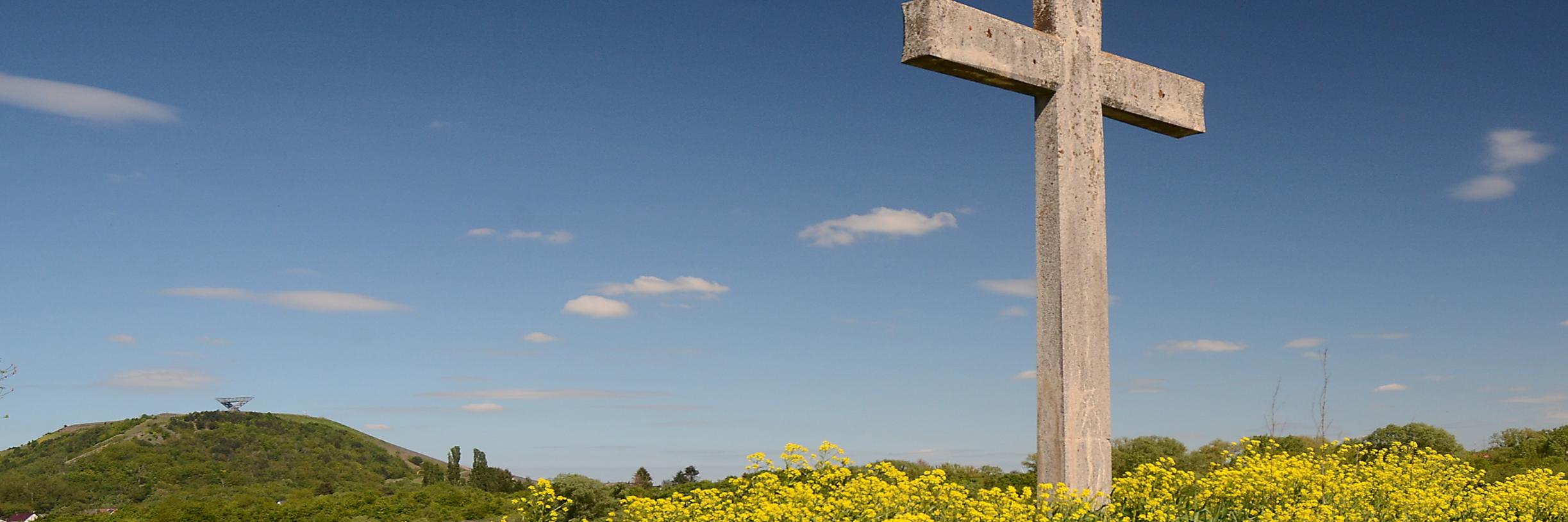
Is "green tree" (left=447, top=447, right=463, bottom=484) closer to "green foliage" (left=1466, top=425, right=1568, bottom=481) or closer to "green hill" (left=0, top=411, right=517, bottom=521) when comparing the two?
"green hill" (left=0, top=411, right=517, bottom=521)

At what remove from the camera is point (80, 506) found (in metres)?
53.6

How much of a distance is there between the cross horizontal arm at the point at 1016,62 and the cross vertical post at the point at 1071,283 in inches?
7.2

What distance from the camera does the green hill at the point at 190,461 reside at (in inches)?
2280

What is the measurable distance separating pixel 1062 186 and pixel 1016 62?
791 mm

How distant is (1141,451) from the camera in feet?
49.1

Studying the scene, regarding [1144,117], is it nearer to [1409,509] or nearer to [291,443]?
[1409,509]

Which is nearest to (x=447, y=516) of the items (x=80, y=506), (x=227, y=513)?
(x=227, y=513)

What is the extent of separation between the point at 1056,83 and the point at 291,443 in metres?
78.2

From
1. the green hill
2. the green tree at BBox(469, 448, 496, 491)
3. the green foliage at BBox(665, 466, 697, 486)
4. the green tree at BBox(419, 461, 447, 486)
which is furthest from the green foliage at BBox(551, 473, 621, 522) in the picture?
the green hill

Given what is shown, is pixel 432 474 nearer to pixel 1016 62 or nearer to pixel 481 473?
pixel 481 473

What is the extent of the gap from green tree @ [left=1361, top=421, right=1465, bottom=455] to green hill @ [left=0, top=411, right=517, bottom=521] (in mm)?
35805

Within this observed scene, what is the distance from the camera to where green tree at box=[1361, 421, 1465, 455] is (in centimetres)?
1588

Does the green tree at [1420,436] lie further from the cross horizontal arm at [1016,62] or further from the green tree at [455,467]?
the green tree at [455,467]

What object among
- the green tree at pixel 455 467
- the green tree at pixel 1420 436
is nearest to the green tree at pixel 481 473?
Answer: the green tree at pixel 455 467
